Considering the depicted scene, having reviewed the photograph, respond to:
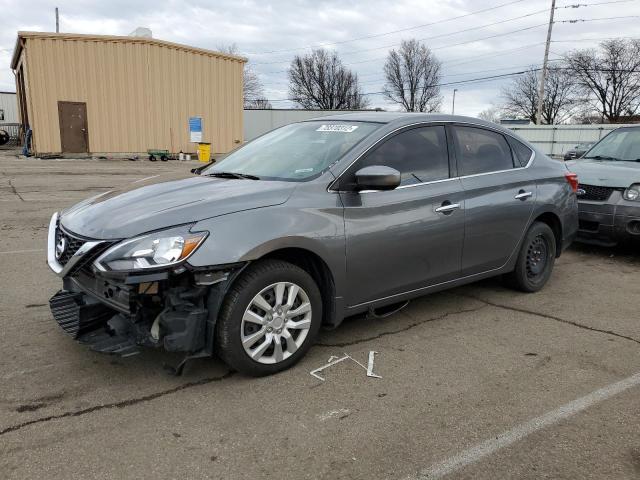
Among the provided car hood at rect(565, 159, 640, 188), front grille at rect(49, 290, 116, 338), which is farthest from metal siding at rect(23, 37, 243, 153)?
front grille at rect(49, 290, 116, 338)

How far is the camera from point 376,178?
141 inches

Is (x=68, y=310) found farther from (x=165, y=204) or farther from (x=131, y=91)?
(x=131, y=91)

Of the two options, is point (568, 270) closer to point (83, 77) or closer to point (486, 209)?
point (486, 209)

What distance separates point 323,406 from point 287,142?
2.22 meters

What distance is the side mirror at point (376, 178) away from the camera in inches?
141

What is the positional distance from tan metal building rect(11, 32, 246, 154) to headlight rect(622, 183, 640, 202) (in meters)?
22.8

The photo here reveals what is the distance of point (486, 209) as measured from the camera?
4.62 metres

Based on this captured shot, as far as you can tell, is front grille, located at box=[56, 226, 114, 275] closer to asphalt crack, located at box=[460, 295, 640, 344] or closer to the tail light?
asphalt crack, located at box=[460, 295, 640, 344]

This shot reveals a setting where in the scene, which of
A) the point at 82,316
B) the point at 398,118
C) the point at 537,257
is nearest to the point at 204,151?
the point at 537,257

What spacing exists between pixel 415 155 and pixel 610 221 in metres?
3.86

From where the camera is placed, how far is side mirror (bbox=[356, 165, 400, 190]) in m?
3.58

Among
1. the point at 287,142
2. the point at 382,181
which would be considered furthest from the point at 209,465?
the point at 287,142

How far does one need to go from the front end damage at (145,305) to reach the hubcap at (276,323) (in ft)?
0.79

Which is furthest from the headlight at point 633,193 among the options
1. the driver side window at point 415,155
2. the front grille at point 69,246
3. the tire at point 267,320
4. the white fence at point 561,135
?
the white fence at point 561,135
